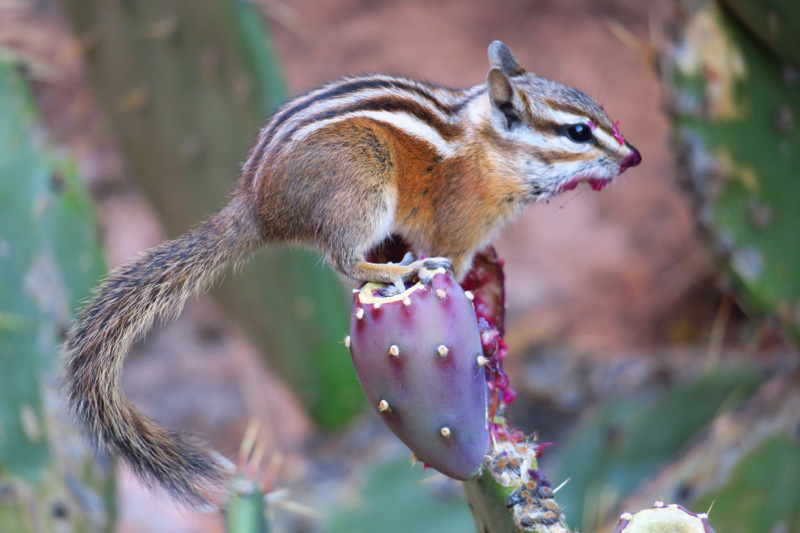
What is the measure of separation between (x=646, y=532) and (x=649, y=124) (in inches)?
178

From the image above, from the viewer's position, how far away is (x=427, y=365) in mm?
1130

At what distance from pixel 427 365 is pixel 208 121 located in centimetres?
230

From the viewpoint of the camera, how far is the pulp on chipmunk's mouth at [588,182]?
165cm

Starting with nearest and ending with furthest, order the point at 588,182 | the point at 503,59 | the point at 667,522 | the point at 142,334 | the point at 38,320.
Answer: the point at 667,522, the point at 142,334, the point at 588,182, the point at 503,59, the point at 38,320

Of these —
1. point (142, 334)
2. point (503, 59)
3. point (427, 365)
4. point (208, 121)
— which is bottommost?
point (427, 365)

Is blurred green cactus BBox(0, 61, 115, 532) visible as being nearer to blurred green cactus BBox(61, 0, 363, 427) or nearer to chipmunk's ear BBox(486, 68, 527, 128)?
blurred green cactus BBox(61, 0, 363, 427)

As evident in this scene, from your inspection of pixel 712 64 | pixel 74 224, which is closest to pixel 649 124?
pixel 712 64

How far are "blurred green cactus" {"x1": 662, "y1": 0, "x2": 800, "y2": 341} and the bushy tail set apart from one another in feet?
4.42

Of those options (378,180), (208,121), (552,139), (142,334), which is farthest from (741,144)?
(208,121)

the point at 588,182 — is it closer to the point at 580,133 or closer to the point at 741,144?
the point at 580,133

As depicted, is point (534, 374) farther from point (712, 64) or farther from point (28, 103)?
point (28, 103)

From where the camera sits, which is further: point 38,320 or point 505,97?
point 38,320

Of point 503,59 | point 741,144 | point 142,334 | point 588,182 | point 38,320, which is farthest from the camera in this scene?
point 741,144

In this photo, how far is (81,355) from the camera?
149cm
